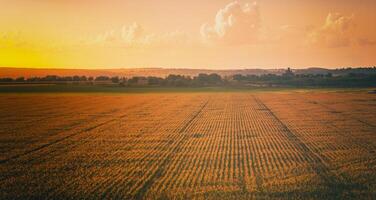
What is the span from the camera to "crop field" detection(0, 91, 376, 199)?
12305 millimetres

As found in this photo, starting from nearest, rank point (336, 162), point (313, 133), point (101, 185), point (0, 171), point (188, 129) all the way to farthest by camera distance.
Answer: point (101, 185) < point (0, 171) < point (336, 162) < point (313, 133) < point (188, 129)

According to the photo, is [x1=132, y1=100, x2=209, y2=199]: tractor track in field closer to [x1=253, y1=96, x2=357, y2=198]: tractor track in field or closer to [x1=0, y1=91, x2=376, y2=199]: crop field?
[x1=0, y1=91, x2=376, y2=199]: crop field

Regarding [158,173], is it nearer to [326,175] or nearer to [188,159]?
[188,159]

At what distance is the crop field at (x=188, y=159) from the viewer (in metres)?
12.3

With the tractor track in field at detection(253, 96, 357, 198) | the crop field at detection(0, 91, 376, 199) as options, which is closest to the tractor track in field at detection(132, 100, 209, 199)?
the crop field at detection(0, 91, 376, 199)

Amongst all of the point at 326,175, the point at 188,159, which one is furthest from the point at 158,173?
the point at 326,175

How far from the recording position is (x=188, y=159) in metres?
16.8

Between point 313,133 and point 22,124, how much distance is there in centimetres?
1915

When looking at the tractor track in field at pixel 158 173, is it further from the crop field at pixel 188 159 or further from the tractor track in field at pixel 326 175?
the tractor track in field at pixel 326 175

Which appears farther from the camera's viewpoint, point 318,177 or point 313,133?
point 313,133

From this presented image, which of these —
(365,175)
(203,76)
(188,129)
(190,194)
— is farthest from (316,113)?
(203,76)

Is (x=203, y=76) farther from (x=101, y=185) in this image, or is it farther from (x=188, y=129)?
(x=101, y=185)

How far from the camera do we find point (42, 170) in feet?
48.8

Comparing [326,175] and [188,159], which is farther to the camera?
[188,159]
